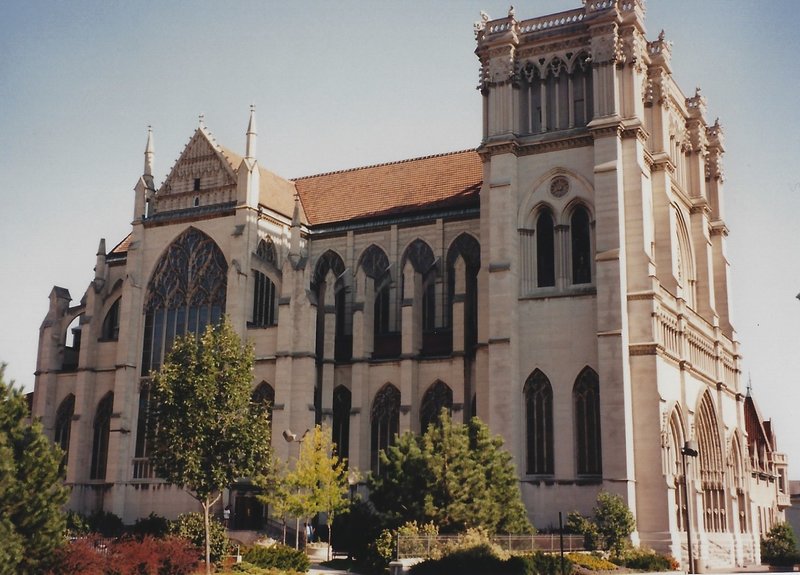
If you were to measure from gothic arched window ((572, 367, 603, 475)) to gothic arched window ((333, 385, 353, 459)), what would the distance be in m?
13.6

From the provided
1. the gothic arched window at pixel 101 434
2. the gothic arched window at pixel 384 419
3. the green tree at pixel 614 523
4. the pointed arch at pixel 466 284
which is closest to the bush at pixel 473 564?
the green tree at pixel 614 523

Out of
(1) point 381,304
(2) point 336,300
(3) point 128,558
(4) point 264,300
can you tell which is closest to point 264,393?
(4) point 264,300

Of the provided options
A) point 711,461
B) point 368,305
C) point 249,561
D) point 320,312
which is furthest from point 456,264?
point 249,561

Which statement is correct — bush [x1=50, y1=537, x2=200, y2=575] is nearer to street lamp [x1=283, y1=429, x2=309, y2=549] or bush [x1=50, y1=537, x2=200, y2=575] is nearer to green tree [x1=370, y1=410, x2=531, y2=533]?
green tree [x1=370, y1=410, x2=531, y2=533]

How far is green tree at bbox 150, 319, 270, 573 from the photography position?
38781 millimetres

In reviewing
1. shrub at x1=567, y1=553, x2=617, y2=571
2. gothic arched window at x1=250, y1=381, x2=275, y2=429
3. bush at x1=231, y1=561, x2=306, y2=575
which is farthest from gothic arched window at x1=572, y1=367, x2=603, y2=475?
gothic arched window at x1=250, y1=381, x2=275, y2=429

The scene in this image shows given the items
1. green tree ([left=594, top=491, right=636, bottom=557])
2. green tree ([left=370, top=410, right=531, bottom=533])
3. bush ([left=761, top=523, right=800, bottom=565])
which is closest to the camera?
green tree ([left=370, top=410, right=531, bottom=533])

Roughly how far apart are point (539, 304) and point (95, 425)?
2730 centimetres

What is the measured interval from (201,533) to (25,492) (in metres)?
11.2

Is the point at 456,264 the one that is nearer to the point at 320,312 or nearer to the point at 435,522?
the point at 320,312

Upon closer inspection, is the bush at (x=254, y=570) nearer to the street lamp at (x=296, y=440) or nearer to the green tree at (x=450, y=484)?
the green tree at (x=450, y=484)

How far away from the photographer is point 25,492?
91.5ft

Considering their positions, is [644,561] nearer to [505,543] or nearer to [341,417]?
[505,543]

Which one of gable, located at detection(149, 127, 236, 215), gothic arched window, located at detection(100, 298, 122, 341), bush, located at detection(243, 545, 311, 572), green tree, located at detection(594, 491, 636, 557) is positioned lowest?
bush, located at detection(243, 545, 311, 572)
